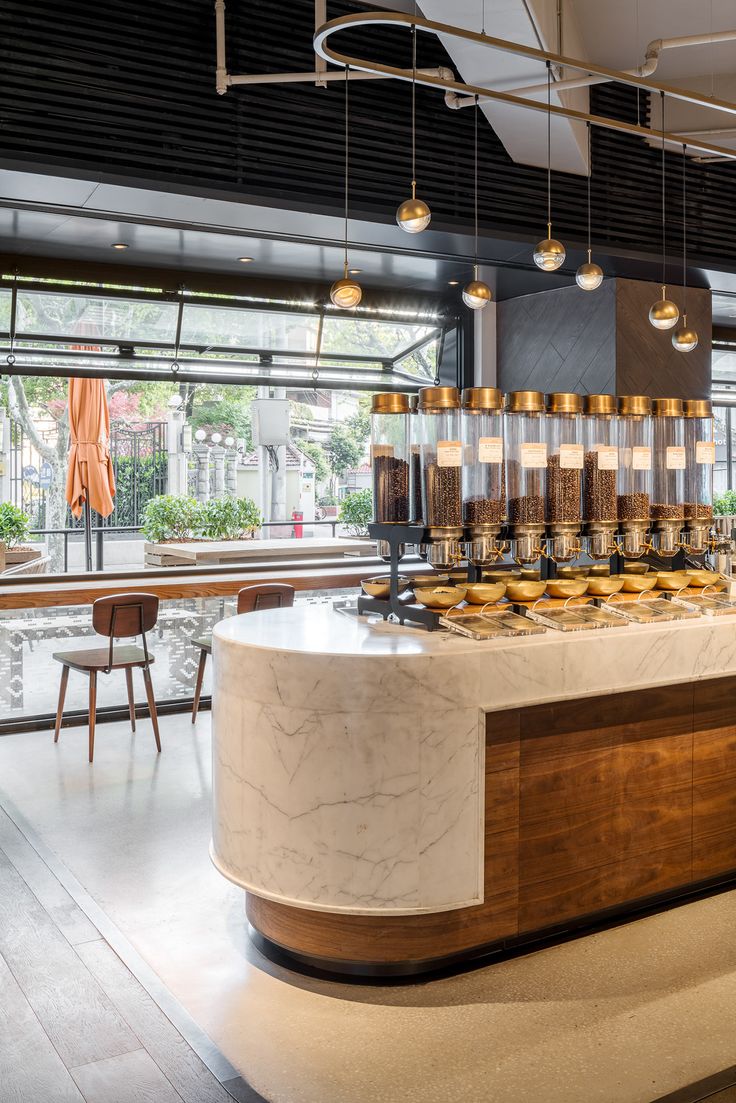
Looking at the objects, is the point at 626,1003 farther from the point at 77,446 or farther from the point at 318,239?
the point at 77,446

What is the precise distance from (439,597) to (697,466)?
1473 mm

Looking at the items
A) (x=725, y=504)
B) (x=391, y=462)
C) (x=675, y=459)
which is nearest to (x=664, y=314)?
(x=675, y=459)

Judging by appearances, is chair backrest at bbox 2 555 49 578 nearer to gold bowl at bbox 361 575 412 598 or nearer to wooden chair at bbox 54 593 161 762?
wooden chair at bbox 54 593 161 762

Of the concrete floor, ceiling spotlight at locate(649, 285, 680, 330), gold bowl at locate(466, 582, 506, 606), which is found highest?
Answer: ceiling spotlight at locate(649, 285, 680, 330)

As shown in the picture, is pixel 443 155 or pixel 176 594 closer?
pixel 443 155

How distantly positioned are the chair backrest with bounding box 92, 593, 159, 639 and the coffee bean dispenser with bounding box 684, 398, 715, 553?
3005 millimetres

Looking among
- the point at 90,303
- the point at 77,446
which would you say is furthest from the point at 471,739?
the point at 77,446

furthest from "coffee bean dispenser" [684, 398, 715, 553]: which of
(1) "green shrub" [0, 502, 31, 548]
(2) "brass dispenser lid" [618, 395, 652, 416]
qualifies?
(1) "green shrub" [0, 502, 31, 548]

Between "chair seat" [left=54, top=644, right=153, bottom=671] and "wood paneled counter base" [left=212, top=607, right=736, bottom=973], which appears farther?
"chair seat" [left=54, top=644, right=153, bottom=671]

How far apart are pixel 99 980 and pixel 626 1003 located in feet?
5.29

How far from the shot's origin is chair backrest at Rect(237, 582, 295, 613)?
5.68m

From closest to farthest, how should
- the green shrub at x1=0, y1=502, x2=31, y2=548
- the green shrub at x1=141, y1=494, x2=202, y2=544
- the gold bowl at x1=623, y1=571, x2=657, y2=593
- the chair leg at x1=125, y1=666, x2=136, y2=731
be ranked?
1. the gold bowl at x1=623, y1=571, x2=657, y2=593
2. the chair leg at x1=125, y1=666, x2=136, y2=731
3. the green shrub at x1=0, y1=502, x2=31, y2=548
4. the green shrub at x1=141, y1=494, x2=202, y2=544

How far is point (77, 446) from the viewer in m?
7.72

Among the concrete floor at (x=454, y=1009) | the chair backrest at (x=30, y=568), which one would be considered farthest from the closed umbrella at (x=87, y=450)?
the concrete floor at (x=454, y=1009)
